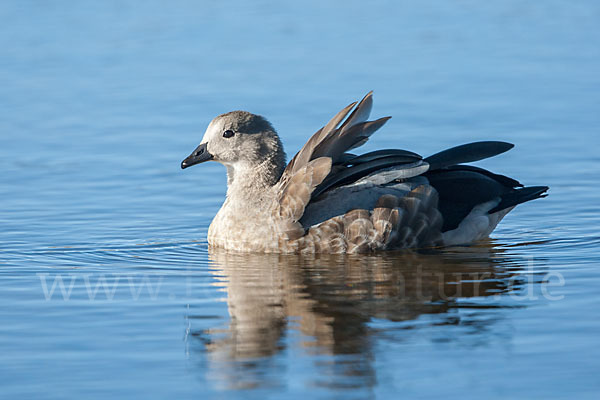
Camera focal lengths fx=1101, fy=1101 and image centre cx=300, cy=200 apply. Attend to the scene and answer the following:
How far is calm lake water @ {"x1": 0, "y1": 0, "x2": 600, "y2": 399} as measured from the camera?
24.3 ft

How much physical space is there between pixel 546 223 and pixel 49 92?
895cm

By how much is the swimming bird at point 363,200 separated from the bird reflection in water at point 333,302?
184 millimetres

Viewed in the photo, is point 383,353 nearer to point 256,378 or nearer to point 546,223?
point 256,378

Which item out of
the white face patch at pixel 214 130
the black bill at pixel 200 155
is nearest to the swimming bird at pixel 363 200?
the black bill at pixel 200 155

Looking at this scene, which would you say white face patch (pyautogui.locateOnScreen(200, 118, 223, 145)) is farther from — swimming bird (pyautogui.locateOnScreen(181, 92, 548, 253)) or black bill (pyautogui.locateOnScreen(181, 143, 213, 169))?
swimming bird (pyautogui.locateOnScreen(181, 92, 548, 253))

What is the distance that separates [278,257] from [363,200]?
100 centimetres

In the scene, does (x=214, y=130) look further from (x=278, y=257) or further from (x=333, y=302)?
(x=333, y=302)

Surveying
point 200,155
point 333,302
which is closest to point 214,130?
point 200,155

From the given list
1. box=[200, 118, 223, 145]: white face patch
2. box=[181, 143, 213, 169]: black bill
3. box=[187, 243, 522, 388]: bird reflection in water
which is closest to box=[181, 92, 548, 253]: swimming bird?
box=[187, 243, 522, 388]: bird reflection in water

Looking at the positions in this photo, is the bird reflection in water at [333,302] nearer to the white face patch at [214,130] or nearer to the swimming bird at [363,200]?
the swimming bird at [363,200]

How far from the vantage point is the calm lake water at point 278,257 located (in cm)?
740

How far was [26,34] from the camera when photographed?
68.3 ft

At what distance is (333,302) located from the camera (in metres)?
8.94

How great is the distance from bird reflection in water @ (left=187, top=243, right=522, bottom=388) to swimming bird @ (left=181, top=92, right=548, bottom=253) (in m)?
0.18
